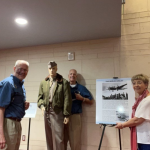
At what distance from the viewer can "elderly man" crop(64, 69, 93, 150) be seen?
2610 mm

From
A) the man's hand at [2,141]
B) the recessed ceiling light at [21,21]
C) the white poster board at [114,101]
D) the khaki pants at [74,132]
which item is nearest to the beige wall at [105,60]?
the khaki pants at [74,132]

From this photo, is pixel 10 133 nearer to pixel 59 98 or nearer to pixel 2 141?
pixel 2 141

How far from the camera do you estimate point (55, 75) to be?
254 centimetres

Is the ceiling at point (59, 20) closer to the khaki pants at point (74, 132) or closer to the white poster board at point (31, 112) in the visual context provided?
the white poster board at point (31, 112)

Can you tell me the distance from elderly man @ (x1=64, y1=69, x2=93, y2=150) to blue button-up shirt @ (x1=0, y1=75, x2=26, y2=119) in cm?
113

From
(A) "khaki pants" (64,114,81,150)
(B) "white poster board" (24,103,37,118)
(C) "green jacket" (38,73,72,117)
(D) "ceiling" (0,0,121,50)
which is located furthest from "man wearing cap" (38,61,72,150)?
(D) "ceiling" (0,0,121,50)

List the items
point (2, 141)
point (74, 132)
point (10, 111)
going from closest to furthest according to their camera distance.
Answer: point (2, 141) → point (10, 111) → point (74, 132)

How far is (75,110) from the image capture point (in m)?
2.73

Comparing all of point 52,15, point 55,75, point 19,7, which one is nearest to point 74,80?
point 55,75

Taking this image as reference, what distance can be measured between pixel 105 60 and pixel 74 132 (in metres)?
1.36

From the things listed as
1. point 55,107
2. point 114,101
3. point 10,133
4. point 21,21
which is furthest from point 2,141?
point 21,21

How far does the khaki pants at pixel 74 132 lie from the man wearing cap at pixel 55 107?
0.95 ft

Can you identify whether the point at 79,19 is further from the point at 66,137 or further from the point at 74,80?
the point at 66,137

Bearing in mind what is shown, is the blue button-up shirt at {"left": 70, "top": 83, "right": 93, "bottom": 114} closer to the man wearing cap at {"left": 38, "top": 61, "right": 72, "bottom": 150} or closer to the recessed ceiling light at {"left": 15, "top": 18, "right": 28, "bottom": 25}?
the man wearing cap at {"left": 38, "top": 61, "right": 72, "bottom": 150}
